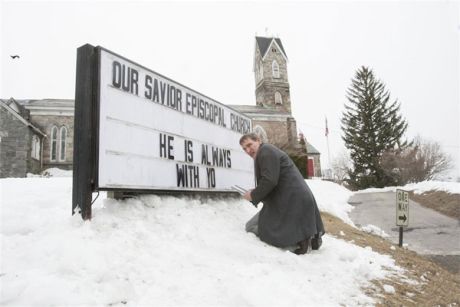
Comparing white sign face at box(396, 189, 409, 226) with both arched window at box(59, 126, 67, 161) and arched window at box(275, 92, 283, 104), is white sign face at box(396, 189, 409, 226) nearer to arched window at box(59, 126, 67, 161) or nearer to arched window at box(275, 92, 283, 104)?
arched window at box(59, 126, 67, 161)

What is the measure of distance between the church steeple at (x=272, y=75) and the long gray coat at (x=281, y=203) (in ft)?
141

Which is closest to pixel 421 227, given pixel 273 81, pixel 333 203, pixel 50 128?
pixel 333 203

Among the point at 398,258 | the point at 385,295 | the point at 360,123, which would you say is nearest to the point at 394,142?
the point at 360,123

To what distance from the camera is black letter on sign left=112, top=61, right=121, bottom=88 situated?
173 inches

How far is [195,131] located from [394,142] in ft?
125

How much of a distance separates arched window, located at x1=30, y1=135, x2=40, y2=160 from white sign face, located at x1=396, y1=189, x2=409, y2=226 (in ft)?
88.9

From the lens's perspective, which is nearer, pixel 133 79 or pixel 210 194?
pixel 133 79

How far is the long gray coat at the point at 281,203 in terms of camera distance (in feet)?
15.5

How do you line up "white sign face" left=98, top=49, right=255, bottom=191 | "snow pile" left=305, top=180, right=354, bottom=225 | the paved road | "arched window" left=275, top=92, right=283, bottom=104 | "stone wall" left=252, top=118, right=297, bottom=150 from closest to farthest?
"white sign face" left=98, top=49, right=255, bottom=191 → the paved road → "snow pile" left=305, top=180, right=354, bottom=225 → "stone wall" left=252, top=118, right=297, bottom=150 → "arched window" left=275, top=92, right=283, bottom=104

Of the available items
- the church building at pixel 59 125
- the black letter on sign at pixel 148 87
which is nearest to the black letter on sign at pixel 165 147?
the black letter on sign at pixel 148 87

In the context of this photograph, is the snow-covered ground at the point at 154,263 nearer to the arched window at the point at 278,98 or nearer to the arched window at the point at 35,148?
the arched window at the point at 35,148

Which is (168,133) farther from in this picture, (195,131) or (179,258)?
(179,258)

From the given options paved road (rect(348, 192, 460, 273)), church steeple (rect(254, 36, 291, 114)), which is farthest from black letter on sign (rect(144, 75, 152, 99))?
church steeple (rect(254, 36, 291, 114))

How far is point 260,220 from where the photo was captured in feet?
16.3
